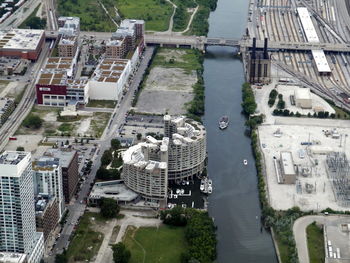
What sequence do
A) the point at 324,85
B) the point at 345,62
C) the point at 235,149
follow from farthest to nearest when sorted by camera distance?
the point at 345,62
the point at 324,85
the point at 235,149

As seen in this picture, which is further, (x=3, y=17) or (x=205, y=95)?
(x=3, y=17)

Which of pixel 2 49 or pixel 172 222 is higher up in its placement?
pixel 2 49

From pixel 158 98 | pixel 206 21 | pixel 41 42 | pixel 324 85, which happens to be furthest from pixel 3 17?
pixel 324 85

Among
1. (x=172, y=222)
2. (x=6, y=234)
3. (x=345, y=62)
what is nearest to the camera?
(x=6, y=234)

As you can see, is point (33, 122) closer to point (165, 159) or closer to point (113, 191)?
point (113, 191)

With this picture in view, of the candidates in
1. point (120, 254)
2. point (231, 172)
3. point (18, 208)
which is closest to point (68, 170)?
point (120, 254)

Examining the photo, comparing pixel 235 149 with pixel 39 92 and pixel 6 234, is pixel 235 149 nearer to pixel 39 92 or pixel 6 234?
pixel 39 92
